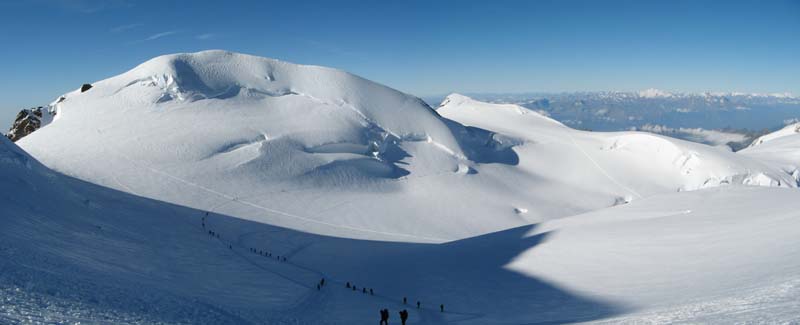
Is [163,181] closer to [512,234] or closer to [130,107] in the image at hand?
[130,107]

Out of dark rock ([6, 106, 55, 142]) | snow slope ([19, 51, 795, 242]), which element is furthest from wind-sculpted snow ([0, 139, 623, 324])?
dark rock ([6, 106, 55, 142])

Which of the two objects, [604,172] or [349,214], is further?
[604,172]

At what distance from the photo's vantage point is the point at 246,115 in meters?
78.6

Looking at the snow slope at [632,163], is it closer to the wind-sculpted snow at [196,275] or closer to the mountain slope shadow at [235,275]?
the wind-sculpted snow at [196,275]

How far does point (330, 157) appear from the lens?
245 feet

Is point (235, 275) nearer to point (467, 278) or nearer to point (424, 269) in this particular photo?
point (424, 269)

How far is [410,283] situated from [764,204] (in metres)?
26.9

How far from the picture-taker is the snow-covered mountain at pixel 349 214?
17.6m

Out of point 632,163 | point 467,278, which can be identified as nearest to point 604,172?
point 632,163

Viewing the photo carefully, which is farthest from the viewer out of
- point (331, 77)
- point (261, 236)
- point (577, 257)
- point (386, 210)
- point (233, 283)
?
point (331, 77)

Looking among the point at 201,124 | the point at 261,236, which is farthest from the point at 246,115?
the point at 261,236

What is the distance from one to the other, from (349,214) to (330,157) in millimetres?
17661

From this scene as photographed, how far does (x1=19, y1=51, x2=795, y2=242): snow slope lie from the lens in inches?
2327

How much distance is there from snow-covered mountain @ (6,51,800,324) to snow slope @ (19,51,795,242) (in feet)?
1.34
